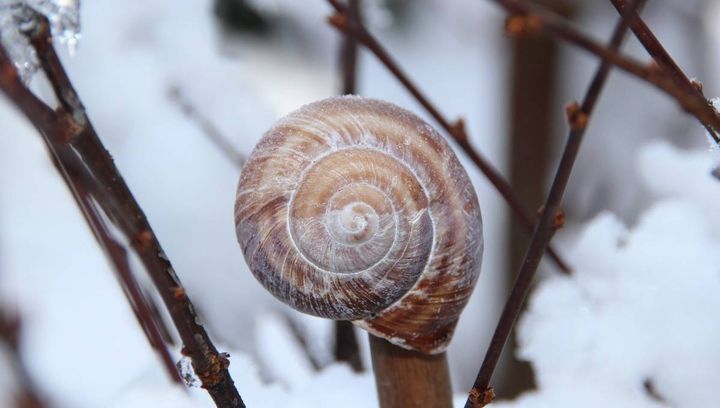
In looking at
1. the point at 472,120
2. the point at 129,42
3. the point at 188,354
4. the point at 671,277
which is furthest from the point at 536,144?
the point at 188,354

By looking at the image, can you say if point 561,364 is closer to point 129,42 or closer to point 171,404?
point 171,404

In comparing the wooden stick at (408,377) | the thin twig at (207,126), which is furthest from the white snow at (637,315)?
the thin twig at (207,126)

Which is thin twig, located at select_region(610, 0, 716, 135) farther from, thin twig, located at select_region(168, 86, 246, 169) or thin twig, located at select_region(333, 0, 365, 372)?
thin twig, located at select_region(168, 86, 246, 169)

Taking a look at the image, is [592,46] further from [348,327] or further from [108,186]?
[348,327]

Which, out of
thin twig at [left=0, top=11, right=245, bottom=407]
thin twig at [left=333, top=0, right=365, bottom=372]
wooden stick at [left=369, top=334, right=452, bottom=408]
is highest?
thin twig at [left=333, top=0, right=365, bottom=372]

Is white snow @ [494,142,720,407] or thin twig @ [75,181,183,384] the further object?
white snow @ [494,142,720,407]

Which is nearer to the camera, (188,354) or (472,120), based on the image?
(188,354)

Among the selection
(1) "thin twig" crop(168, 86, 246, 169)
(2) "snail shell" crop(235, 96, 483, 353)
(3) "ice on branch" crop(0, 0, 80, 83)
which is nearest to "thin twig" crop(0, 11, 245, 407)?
(3) "ice on branch" crop(0, 0, 80, 83)
